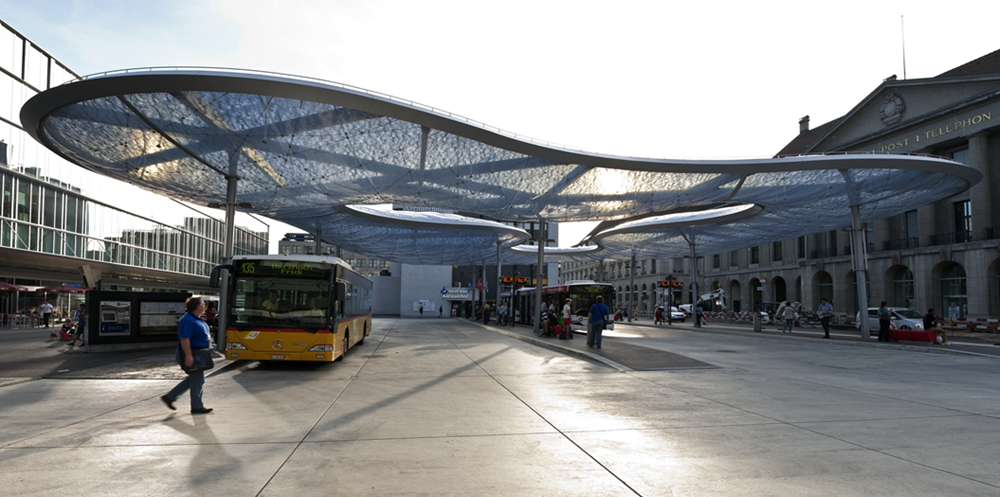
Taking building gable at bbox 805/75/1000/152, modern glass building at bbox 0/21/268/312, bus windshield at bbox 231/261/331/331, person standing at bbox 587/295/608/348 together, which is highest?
building gable at bbox 805/75/1000/152

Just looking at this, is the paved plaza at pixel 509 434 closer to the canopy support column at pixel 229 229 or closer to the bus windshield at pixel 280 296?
the bus windshield at pixel 280 296

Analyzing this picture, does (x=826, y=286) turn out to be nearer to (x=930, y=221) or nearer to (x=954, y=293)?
(x=930, y=221)

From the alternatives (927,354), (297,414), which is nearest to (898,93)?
(927,354)

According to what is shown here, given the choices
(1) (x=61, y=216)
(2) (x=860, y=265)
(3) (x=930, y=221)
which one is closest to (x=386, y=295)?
(1) (x=61, y=216)

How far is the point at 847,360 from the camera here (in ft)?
53.6

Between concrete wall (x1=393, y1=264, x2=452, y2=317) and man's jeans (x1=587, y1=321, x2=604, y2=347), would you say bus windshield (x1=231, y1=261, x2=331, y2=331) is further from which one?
concrete wall (x1=393, y1=264, x2=452, y2=317)

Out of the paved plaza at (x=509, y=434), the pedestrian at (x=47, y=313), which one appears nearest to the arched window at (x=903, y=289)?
the paved plaza at (x=509, y=434)

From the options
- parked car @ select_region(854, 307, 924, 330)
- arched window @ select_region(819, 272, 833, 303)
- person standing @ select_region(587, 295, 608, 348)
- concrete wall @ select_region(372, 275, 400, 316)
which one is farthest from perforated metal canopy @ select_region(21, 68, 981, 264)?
concrete wall @ select_region(372, 275, 400, 316)

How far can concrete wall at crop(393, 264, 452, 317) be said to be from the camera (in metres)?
75.2

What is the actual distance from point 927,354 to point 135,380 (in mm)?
21182

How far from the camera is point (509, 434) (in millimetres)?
7051

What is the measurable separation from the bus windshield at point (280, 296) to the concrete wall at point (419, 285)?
61.6m

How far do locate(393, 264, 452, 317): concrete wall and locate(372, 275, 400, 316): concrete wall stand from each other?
3.90 m

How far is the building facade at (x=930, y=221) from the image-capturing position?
1433 inches
